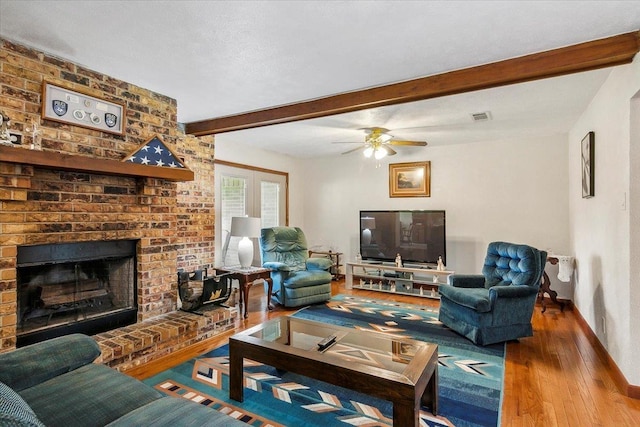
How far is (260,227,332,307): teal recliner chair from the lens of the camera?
4336 millimetres

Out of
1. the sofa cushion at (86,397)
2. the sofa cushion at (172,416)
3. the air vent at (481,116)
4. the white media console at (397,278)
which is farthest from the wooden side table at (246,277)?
the air vent at (481,116)

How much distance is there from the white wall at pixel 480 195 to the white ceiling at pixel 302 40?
58.5 inches

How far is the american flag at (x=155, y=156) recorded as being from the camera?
2967 millimetres

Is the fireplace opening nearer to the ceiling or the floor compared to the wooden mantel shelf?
nearer to the floor

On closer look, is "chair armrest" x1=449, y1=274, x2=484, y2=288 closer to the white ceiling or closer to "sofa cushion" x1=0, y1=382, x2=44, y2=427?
the white ceiling

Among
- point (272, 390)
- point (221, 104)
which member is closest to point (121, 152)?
point (221, 104)

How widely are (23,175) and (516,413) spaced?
11.9 feet

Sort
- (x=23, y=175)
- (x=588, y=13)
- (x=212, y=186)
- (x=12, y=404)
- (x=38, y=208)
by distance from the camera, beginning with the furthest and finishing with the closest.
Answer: (x=212, y=186), (x=38, y=208), (x=23, y=175), (x=588, y=13), (x=12, y=404)

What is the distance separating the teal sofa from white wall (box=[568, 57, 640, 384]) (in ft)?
9.12

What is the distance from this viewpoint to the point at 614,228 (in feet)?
8.61

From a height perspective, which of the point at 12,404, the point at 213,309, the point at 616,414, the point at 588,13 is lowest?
the point at 616,414

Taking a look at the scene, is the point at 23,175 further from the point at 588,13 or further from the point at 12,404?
the point at 588,13

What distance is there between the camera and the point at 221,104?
3.44 metres

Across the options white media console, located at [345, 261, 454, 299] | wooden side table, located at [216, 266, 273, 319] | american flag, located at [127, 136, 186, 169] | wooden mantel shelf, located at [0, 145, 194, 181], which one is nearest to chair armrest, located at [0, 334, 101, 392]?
wooden mantel shelf, located at [0, 145, 194, 181]
